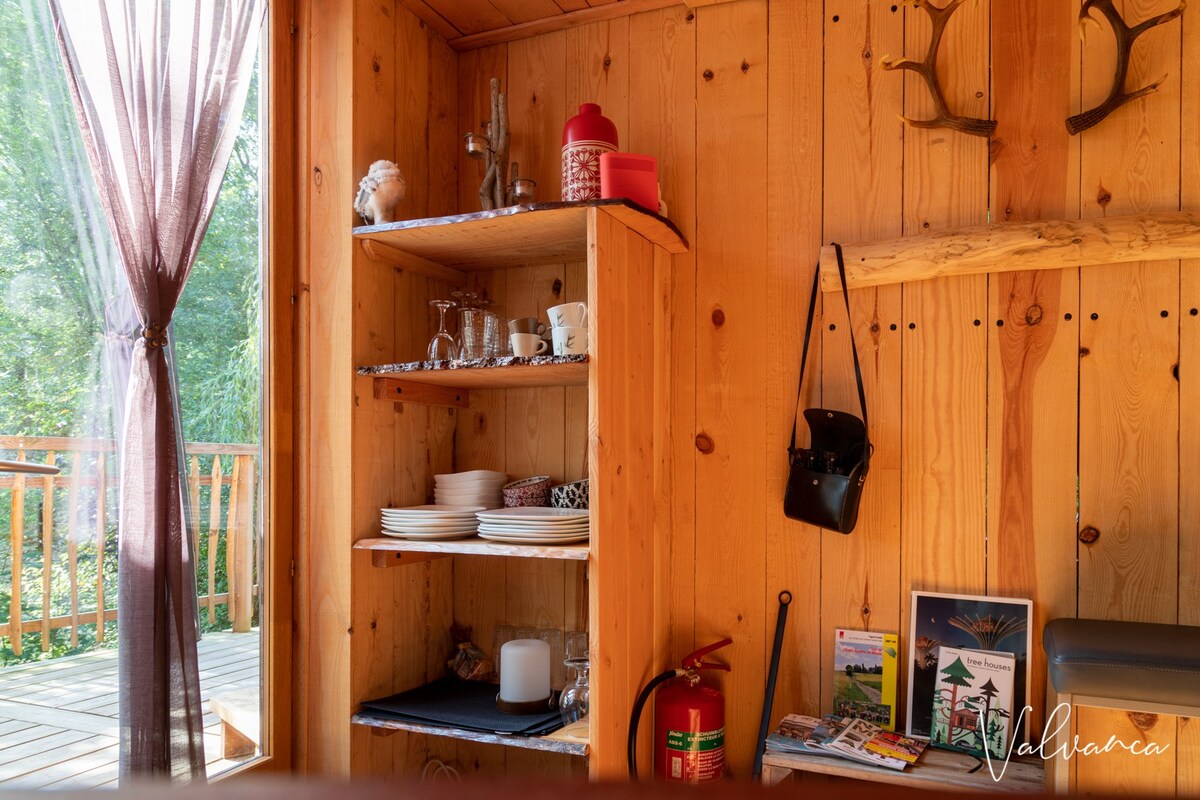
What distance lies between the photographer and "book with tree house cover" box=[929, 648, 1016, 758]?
208 centimetres

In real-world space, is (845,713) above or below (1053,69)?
below

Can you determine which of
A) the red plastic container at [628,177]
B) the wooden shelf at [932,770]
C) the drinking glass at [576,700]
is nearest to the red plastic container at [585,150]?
the red plastic container at [628,177]

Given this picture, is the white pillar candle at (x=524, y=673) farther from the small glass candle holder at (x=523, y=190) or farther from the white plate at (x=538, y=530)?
the small glass candle holder at (x=523, y=190)

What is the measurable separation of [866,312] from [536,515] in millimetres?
1014

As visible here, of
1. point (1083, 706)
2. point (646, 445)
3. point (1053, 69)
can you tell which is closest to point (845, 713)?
point (1083, 706)

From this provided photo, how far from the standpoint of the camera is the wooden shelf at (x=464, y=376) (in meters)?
2.16

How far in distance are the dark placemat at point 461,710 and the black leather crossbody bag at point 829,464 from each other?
831 millimetres

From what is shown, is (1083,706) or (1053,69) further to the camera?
(1053,69)

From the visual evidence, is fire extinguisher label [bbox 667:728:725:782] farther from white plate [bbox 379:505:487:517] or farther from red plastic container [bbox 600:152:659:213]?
red plastic container [bbox 600:152:659:213]

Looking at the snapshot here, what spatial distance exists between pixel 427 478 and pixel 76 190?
3.89ft

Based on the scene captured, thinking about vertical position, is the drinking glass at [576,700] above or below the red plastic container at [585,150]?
below

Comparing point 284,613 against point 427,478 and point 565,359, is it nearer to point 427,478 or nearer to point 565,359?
point 427,478

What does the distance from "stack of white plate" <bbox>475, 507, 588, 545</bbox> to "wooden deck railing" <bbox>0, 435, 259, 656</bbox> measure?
26.3 inches

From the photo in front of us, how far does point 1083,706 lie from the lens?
1814 millimetres
